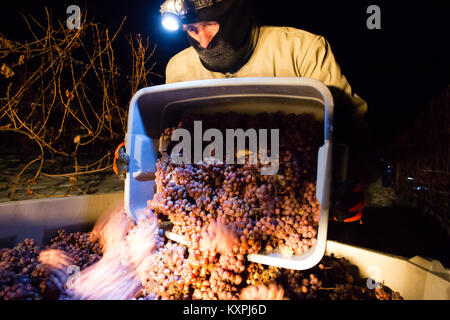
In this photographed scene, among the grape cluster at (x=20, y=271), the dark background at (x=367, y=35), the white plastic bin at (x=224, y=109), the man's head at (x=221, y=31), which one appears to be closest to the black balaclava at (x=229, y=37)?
the man's head at (x=221, y=31)

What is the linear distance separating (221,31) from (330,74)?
700mm

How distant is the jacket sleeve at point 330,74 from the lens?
48.2 inches

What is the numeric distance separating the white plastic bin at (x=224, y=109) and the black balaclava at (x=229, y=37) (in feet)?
0.99

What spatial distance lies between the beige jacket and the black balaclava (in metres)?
0.07

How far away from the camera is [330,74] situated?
1.26 metres

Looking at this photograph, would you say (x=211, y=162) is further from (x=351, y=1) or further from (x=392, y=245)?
(x=392, y=245)

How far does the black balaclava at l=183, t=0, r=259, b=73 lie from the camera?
1.21 meters

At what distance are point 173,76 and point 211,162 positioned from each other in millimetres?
966

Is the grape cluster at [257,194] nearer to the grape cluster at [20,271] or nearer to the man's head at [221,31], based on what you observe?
the man's head at [221,31]

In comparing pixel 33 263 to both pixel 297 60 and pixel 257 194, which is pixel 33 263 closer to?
pixel 257 194

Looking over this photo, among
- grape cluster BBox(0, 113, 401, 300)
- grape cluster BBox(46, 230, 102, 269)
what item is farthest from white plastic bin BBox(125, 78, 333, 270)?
grape cluster BBox(46, 230, 102, 269)

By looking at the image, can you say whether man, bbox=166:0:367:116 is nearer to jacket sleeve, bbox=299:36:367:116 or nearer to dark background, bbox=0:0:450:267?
jacket sleeve, bbox=299:36:367:116

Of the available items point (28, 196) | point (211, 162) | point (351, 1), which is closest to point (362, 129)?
point (211, 162)

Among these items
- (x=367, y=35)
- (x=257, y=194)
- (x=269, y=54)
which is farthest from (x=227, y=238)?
(x=367, y=35)
